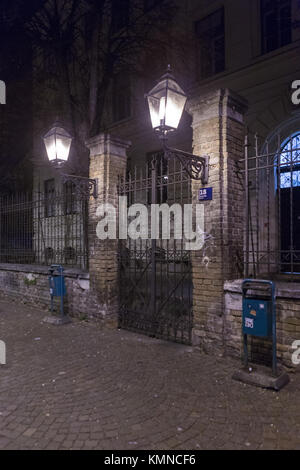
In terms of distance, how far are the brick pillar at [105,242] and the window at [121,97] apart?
28.1 ft

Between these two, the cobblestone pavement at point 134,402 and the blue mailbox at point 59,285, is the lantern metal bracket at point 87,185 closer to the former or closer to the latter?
the blue mailbox at point 59,285

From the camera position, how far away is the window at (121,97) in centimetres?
1459

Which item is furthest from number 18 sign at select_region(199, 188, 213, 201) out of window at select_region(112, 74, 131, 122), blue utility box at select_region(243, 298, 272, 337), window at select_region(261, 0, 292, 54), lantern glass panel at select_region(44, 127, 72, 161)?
window at select_region(112, 74, 131, 122)

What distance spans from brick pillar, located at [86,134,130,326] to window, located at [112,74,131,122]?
28.1ft

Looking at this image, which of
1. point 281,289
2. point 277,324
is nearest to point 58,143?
point 281,289

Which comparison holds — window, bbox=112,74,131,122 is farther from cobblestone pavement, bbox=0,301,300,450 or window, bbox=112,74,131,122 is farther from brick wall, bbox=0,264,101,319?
cobblestone pavement, bbox=0,301,300,450

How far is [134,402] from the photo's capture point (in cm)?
353

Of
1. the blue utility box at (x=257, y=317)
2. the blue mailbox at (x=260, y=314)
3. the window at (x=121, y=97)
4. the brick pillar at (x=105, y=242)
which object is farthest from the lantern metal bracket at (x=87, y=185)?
the window at (x=121, y=97)

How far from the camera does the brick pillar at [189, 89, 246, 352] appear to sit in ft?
15.7

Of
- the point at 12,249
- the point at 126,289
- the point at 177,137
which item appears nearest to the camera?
the point at 126,289

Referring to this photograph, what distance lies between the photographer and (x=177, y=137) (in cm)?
1216

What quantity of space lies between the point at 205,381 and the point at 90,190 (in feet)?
14.6

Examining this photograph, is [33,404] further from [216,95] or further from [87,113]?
[87,113]
